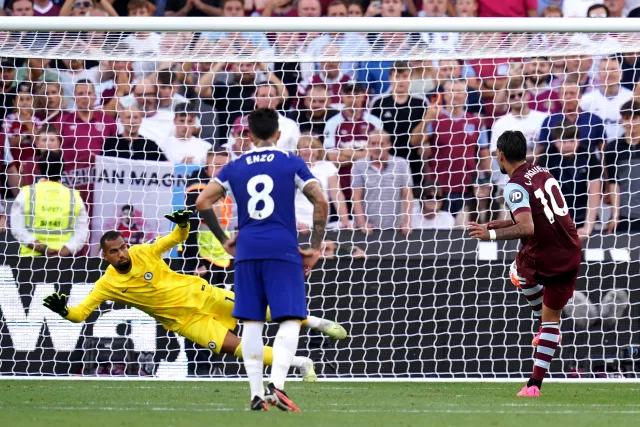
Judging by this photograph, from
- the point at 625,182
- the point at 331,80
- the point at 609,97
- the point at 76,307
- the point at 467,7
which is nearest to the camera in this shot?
the point at 76,307

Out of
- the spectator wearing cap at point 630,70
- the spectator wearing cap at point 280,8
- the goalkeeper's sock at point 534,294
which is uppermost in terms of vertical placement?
the spectator wearing cap at point 280,8

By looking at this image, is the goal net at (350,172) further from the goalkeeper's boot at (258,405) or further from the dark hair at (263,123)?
the goalkeeper's boot at (258,405)

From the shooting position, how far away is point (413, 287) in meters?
10.2

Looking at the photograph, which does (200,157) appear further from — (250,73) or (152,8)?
(152,8)

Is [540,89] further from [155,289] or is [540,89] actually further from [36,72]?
[36,72]

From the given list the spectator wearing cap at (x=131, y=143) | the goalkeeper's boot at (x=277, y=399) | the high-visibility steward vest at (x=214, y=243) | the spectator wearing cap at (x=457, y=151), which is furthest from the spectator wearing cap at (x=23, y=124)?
the goalkeeper's boot at (x=277, y=399)

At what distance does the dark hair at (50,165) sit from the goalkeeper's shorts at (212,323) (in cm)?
271

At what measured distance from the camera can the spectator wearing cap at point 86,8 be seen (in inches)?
513

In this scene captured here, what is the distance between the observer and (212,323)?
9.24 metres

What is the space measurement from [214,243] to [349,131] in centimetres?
195

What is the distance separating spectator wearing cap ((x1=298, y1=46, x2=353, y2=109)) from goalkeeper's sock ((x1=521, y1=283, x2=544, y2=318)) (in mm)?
3819

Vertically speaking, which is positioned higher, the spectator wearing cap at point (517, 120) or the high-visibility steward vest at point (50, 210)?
the spectator wearing cap at point (517, 120)

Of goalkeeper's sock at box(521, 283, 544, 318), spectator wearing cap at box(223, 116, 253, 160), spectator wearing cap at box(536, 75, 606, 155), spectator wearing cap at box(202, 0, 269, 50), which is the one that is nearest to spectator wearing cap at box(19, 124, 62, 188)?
spectator wearing cap at box(223, 116, 253, 160)

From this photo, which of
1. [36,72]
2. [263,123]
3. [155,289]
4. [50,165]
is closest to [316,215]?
[263,123]
